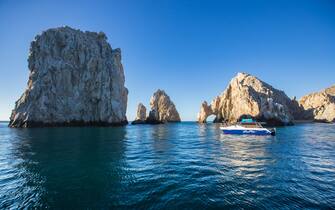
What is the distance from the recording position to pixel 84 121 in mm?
80812

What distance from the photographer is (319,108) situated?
16375cm

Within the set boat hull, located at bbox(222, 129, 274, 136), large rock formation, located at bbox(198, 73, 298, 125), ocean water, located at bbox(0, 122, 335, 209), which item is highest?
large rock formation, located at bbox(198, 73, 298, 125)

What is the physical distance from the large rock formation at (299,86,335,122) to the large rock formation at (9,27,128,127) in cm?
15272

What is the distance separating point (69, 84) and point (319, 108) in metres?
199

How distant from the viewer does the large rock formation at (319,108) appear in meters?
138

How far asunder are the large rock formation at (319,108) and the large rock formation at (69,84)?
15272cm

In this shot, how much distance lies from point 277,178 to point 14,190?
15.4 m

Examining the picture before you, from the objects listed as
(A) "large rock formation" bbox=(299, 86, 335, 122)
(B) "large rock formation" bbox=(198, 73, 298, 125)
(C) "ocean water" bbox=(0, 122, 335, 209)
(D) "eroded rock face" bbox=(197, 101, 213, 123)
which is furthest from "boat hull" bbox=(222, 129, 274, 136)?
(A) "large rock formation" bbox=(299, 86, 335, 122)

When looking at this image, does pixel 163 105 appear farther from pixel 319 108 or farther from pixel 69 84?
pixel 319 108

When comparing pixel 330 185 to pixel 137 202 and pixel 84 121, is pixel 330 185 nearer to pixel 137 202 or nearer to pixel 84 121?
pixel 137 202

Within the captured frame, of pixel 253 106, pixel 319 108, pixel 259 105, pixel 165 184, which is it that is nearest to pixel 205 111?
pixel 253 106

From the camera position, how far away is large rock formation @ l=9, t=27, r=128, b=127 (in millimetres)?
72062

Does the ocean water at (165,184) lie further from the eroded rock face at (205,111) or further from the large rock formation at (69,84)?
the eroded rock face at (205,111)

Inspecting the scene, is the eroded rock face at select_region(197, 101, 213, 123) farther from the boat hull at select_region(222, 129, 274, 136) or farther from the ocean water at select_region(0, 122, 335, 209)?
the ocean water at select_region(0, 122, 335, 209)
